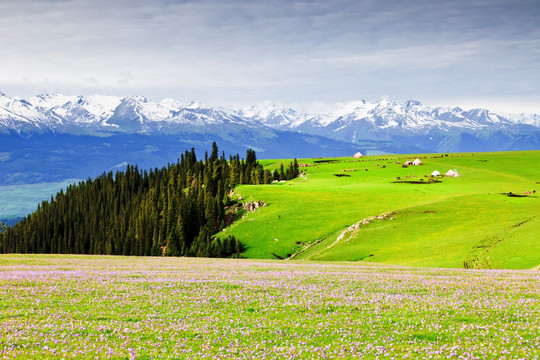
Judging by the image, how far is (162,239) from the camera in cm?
14262

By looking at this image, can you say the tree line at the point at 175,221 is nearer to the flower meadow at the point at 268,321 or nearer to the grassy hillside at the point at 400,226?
the grassy hillside at the point at 400,226

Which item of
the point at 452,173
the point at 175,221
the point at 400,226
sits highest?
the point at 452,173

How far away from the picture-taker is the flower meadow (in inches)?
598

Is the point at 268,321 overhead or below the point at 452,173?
below

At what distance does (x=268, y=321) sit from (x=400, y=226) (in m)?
74.6

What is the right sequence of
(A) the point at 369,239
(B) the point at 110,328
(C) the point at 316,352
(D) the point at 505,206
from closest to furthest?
1. (C) the point at 316,352
2. (B) the point at 110,328
3. (A) the point at 369,239
4. (D) the point at 505,206

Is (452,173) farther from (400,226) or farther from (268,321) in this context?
(268,321)

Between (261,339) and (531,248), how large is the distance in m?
56.1

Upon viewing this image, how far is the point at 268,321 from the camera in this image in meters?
19.9

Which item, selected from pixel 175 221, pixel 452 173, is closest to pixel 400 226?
pixel 175 221

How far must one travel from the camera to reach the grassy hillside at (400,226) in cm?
6438

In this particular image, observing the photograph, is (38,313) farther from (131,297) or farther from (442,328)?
(442,328)

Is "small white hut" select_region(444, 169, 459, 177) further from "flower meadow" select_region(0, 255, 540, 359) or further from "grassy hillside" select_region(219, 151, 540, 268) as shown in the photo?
"flower meadow" select_region(0, 255, 540, 359)

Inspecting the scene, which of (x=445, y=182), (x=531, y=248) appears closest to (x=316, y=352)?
(x=531, y=248)
